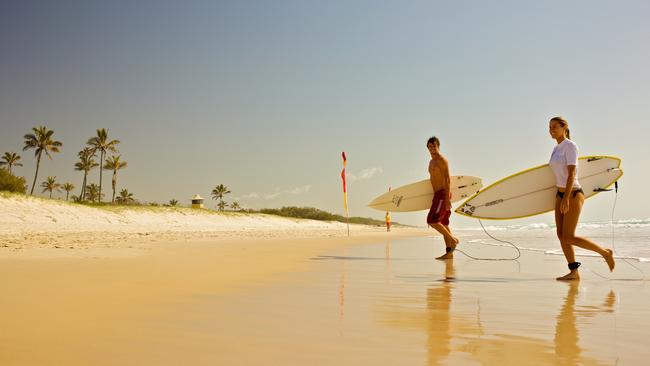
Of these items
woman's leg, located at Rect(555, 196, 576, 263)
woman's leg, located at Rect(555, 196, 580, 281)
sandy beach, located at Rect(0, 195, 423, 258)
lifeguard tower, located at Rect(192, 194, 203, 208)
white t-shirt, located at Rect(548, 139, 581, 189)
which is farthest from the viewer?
lifeguard tower, located at Rect(192, 194, 203, 208)

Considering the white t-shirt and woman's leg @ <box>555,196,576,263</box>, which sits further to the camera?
the white t-shirt

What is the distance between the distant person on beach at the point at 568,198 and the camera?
16.0ft

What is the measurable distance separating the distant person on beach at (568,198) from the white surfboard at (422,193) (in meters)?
4.88

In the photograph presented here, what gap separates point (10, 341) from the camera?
2.09m

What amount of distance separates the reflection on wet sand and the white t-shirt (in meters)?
2.03

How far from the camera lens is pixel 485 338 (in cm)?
225

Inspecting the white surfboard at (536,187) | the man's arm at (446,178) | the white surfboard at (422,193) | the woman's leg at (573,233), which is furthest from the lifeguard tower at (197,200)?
the woman's leg at (573,233)

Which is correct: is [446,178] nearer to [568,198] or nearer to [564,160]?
[564,160]

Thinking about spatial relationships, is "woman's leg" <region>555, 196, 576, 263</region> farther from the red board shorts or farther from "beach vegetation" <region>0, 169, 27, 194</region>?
"beach vegetation" <region>0, 169, 27, 194</region>

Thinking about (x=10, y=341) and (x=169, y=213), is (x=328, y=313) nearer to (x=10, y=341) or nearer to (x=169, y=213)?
(x=10, y=341)

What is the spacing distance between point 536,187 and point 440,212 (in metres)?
1.54

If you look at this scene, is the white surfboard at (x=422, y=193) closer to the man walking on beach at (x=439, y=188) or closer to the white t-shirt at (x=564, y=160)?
the man walking on beach at (x=439, y=188)

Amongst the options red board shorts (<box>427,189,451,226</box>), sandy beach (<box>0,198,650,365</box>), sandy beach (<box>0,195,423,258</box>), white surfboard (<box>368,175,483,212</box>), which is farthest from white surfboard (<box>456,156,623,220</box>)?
sandy beach (<box>0,195,423,258</box>)

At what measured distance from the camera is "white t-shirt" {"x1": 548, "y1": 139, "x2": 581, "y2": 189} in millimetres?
5004
